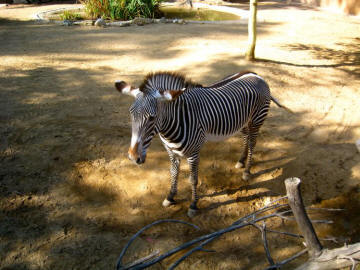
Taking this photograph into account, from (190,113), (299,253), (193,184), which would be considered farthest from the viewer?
(193,184)

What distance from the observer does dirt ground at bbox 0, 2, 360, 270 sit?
3.69m

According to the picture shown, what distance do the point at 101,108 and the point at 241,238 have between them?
14.4 ft

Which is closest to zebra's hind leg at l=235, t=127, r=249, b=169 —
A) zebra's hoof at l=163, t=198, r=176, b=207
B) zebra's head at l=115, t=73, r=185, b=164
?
zebra's hoof at l=163, t=198, r=176, b=207

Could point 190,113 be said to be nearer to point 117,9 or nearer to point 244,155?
point 244,155

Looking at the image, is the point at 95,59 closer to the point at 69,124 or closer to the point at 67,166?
the point at 69,124

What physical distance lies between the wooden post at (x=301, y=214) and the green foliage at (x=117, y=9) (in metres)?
14.5

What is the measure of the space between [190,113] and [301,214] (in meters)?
2.44

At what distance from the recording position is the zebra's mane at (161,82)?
3410 millimetres

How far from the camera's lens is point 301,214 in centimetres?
155

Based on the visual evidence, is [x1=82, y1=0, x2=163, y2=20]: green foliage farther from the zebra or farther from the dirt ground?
the zebra

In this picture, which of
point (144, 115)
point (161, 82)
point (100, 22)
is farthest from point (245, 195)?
point (100, 22)

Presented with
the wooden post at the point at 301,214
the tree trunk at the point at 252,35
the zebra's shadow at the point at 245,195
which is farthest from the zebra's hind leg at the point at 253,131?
the tree trunk at the point at 252,35

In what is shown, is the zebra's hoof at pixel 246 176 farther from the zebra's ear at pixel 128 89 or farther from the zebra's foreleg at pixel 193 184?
the zebra's ear at pixel 128 89

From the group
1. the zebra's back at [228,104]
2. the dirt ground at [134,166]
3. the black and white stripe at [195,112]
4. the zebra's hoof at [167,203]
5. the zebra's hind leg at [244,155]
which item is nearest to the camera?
the black and white stripe at [195,112]
